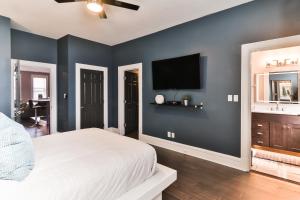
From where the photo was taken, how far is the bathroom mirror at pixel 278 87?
3.74m

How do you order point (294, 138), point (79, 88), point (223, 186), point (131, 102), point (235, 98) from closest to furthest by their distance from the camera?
point (223, 186) → point (235, 98) → point (294, 138) → point (79, 88) → point (131, 102)

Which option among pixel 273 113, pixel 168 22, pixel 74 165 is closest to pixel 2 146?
pixel 74 165

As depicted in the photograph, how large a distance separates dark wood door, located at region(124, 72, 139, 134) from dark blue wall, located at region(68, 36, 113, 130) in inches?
31.1

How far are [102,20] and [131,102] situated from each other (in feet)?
7.97

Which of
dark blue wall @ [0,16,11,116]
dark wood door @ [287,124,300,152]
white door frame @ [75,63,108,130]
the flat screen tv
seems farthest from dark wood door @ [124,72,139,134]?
dark wood door @ [287,124,300,152]

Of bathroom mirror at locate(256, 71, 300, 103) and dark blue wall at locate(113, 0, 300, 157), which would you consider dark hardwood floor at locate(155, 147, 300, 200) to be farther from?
bathroom mirror at locate(256, 71, 300, 103)

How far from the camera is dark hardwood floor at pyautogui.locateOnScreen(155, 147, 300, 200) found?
199 cm

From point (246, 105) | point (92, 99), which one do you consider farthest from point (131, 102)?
point (246, 105)

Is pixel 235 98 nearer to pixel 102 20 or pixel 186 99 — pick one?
pixel 186 99

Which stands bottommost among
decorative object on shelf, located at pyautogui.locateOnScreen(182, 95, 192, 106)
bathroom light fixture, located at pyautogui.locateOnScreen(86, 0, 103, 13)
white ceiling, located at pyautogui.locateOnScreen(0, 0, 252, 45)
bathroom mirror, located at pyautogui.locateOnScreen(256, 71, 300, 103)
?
decorative object on shelf, located at pyautogui.locateOnScreen(182, 95, 192, 106)

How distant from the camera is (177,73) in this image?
11.3 feet

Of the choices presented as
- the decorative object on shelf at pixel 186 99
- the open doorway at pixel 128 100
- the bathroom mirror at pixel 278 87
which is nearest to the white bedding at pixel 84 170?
the decorative object on shelf at pixel 186 99

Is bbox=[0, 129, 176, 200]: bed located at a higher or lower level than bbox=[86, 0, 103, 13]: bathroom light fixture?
lower

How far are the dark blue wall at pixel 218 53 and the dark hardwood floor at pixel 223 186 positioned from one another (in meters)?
0.42
